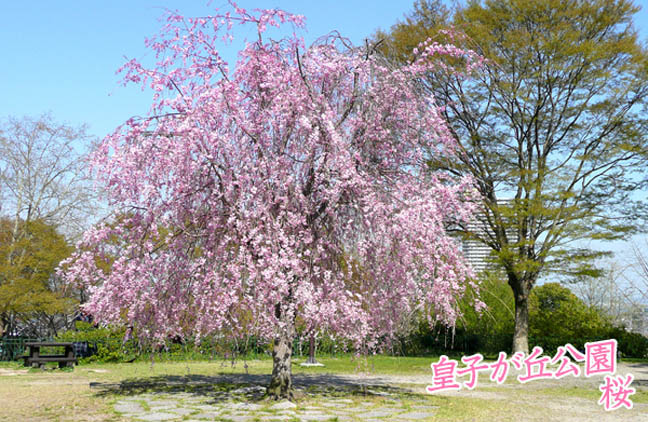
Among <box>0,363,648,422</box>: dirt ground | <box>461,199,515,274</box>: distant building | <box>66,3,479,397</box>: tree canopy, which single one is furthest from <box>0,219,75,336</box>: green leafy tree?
<box>461,199,515,274</box>: distant building

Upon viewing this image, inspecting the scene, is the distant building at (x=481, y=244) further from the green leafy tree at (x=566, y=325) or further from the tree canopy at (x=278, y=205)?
the tree canopy at (x=278, y=205)

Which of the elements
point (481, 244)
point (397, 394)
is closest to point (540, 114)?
point (481, 244)

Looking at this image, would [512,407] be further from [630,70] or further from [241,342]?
[630,70]

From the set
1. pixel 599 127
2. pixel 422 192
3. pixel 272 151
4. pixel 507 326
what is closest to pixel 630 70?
pixel 599 127

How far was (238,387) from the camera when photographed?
11570mm

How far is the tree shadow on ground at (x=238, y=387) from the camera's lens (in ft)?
34.4

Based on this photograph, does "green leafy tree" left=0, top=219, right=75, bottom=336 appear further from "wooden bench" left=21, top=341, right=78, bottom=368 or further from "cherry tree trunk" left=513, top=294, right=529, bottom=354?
"cherry tree trunk" left=513, top=294, right=529, bottom=354

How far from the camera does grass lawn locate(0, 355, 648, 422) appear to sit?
8656 millimetres

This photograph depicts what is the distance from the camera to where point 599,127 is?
68.2 ft

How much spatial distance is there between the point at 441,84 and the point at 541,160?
4.35m

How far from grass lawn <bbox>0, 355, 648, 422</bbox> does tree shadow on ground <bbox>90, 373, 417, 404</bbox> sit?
21mm

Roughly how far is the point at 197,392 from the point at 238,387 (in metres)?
1.00

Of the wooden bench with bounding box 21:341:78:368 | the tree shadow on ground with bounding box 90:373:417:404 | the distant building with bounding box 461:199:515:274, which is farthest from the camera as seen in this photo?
the distant building with bounding box 461:199:515:274

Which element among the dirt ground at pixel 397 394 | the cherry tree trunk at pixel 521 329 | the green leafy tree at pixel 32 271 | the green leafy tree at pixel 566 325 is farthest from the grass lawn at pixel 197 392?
the green leafy tree at pixel 566 325
